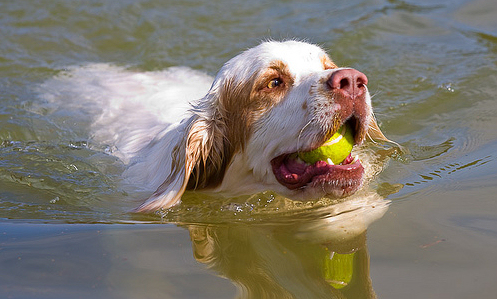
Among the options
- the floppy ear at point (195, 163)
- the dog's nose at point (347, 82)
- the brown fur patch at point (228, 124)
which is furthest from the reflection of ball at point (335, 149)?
the floppy ear at point (195, 163)

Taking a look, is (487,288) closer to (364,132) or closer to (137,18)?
(364,132)

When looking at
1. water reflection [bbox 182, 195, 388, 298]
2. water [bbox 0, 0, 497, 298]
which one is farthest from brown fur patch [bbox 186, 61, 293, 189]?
water reflection [bbox 182, 195, 388, 298]

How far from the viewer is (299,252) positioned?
3.16 meters

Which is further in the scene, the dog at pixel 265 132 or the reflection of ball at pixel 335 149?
the reflection of ball at pixel 335 149

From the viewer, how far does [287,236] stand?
3.38 m

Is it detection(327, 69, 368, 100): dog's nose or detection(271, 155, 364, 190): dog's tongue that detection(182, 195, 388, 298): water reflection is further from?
detection(327, 69, 368, 100): dog's nose

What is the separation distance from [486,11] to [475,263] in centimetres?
538

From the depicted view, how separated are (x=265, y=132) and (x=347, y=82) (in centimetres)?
57

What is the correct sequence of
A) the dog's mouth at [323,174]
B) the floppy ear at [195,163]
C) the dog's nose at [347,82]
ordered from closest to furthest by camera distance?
the dog's nose at [347,82]
the dog's mouth at [323,174]
the floppy ear at [195,163]

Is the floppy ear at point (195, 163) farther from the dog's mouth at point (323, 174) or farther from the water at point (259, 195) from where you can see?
the dog's mouth at point (323, 174)

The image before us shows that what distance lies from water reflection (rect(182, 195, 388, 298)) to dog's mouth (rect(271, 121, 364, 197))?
16 cm

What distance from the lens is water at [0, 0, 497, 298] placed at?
2.90 meters

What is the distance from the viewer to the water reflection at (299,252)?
2795mm

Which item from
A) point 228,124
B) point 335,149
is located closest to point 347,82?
point 335,149
